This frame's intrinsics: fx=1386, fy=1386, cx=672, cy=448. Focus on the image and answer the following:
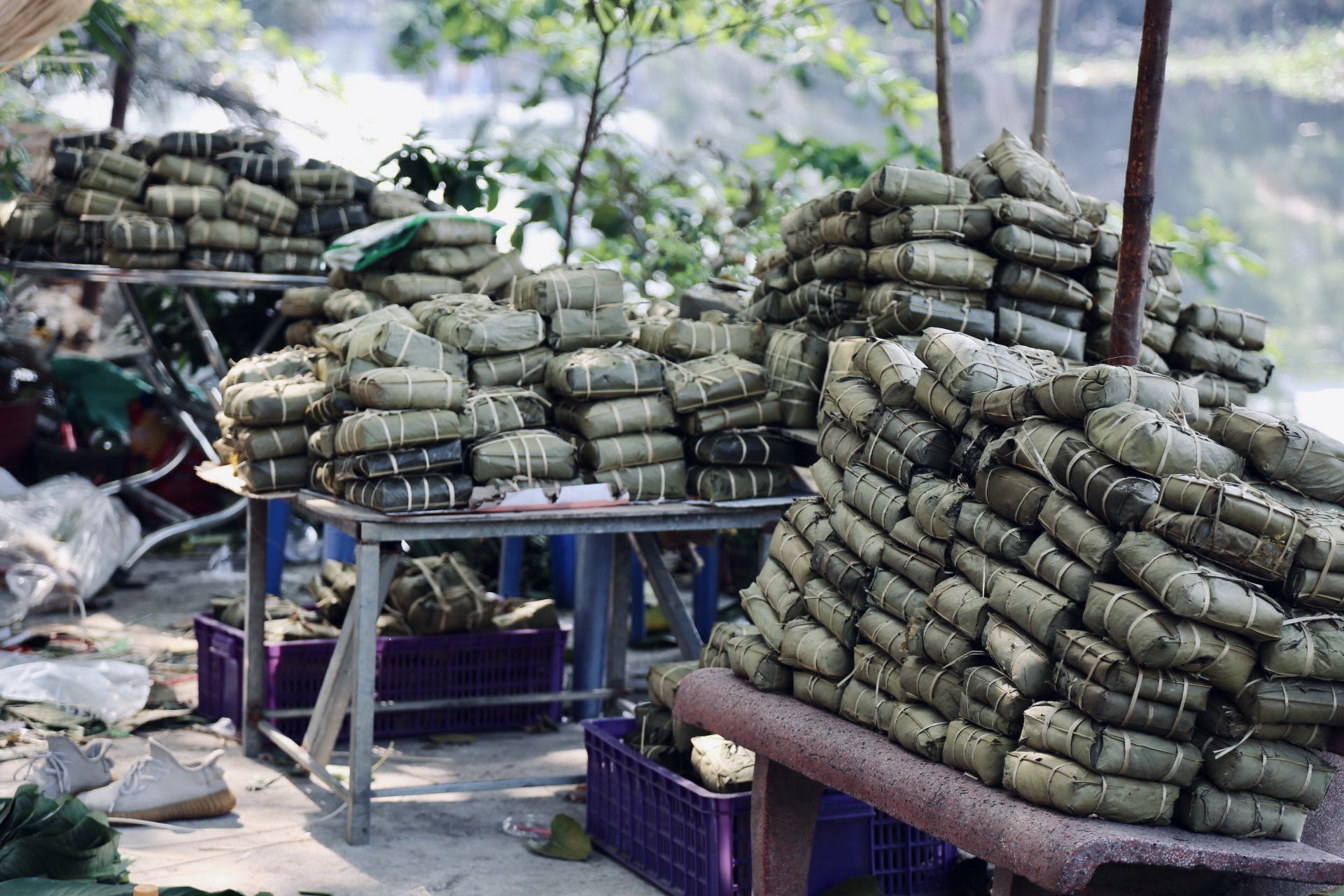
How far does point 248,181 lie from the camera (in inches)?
296

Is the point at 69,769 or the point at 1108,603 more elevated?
the point at 1108,603

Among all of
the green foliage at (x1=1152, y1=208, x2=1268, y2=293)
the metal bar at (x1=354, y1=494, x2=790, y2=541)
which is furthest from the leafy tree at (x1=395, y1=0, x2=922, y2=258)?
the metal bar at (x1=354, y1=494, x2=790, y2=541)

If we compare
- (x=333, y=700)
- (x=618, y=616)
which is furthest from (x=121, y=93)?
(x=333, y=700)

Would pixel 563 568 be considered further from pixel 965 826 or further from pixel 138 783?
pixel 965 826

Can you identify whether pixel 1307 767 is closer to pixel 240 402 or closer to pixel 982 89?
pixel 240 402

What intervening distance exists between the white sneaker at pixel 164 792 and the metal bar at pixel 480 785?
22.7 inches

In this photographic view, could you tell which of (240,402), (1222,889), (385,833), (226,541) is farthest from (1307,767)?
(226,541)

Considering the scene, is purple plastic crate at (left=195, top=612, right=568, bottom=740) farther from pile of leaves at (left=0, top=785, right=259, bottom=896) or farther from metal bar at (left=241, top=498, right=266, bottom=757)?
pile of leaves at (left=0, top=785, right=259, bottom=896)

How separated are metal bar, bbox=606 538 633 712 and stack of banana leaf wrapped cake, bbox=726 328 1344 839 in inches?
87.6

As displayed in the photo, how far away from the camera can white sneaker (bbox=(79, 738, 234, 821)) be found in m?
4.62

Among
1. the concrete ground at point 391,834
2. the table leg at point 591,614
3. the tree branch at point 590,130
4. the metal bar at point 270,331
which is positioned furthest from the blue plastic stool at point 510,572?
the tree branch at point 590,130

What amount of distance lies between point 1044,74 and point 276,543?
4320 mm

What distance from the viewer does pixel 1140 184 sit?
12.8ft

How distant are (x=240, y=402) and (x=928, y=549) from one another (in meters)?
2.77
